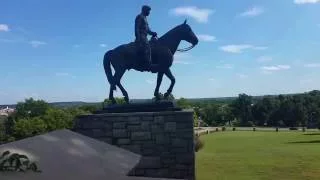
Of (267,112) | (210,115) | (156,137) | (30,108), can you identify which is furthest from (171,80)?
(210,115)

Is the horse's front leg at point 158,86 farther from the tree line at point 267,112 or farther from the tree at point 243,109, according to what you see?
the tree at point 243,109

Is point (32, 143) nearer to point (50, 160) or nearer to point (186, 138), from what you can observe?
point (50, 160)

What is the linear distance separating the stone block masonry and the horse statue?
0.78 meters

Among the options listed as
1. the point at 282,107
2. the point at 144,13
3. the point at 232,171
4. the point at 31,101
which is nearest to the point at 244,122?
the point at 282,107

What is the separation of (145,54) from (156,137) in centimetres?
203

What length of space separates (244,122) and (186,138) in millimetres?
88163

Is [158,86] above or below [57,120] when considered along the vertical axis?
above

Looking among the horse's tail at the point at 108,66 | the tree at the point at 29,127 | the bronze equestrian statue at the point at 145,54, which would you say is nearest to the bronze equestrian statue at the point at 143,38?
the bronze equestrian statue at the point at 145,54

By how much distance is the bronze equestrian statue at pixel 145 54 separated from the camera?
1201 centimetres

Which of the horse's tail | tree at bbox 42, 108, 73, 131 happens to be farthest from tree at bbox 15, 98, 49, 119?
the horse's tail

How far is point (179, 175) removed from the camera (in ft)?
38.2

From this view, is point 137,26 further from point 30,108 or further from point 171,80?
point 30,108

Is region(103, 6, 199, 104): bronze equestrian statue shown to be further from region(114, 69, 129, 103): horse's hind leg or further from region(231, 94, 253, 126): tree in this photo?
region(231, 94, 253, 126): tree

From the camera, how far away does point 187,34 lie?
12.5 metres
